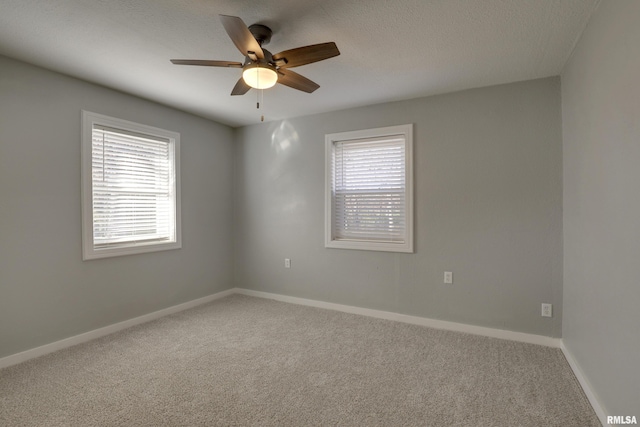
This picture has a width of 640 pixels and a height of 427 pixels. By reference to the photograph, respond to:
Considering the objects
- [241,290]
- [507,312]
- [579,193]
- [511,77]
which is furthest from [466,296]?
[241,290]

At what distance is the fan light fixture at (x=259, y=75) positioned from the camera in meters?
2.02

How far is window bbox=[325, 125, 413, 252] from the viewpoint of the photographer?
351cm

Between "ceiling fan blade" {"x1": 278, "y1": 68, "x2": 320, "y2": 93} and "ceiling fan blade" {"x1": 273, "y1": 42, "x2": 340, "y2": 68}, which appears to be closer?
"ceiling fan blade" {"x1": 273, "y1": 42, "x2": 340, "y2": 68}

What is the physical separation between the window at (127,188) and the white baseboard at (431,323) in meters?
1.73

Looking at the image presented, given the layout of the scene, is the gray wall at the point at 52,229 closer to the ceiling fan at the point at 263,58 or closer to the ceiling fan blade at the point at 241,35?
the ceiling fan at the point at 263,58

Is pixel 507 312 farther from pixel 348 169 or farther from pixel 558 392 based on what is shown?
pixel 348 169

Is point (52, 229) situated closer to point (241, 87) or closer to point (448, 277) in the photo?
point (241, 87)

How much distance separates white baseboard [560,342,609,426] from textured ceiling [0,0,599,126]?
2.38 meters

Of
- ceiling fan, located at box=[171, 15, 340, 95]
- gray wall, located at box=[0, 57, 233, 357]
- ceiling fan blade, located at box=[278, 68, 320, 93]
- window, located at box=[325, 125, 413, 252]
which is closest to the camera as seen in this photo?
ceiling fan, located at box=[171, 15, 340, 95]

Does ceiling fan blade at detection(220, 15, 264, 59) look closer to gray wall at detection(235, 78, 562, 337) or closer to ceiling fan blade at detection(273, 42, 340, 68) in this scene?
ceiling fan blade at detection(273, 42, 340, 68)

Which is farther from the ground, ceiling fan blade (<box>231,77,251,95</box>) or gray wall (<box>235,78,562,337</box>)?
ceiling fan blade (<box>231,77,251,95</box>)

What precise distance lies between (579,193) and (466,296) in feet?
4.64

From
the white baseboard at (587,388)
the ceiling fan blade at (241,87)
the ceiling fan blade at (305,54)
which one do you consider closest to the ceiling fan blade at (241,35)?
the ceiling fan blade at (305,54)

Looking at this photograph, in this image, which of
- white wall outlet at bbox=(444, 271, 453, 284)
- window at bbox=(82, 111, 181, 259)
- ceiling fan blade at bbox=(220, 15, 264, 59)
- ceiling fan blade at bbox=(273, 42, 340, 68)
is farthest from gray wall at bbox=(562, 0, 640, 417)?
window at bbox=(82, 111, 181, 259)
